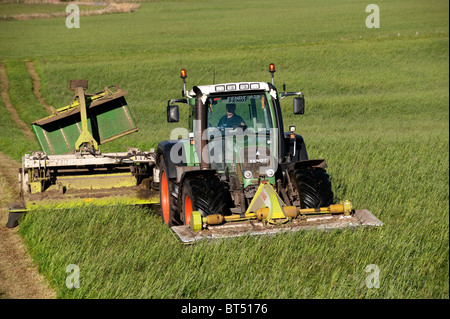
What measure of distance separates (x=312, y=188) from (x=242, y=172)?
37.3 inches

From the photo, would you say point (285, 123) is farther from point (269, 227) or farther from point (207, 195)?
point (269, 227)

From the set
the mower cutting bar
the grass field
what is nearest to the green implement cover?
the mower cutting bar

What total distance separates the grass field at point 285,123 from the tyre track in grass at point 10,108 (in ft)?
1.07

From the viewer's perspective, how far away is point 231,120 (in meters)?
8.99

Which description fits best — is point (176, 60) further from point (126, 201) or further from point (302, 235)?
point (302, 235)

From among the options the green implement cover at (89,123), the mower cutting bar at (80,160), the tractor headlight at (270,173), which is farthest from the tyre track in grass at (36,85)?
the tractor headlight at (270,173)

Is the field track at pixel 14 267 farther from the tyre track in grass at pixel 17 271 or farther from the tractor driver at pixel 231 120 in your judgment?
the tractor driver at pixel 231 120

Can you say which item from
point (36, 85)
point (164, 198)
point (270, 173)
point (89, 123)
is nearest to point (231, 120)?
point (270, 173)

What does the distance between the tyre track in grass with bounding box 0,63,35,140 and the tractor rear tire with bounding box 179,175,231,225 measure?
14.9 m

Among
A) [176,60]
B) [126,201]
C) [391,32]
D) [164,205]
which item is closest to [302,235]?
[164,205]

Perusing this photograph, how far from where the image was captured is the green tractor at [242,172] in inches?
301

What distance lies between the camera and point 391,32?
138 feet

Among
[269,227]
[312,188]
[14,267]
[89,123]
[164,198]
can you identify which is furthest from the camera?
[89,123]

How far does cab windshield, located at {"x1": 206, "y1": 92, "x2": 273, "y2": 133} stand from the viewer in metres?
8.95
